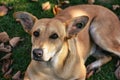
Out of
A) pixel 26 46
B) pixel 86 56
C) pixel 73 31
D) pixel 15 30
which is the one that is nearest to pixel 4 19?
pixel 15 30

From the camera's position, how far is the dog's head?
3906 mm

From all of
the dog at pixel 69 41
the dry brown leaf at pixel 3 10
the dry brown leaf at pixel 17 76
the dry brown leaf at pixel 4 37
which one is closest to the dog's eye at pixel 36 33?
the dog at pixel 69 41

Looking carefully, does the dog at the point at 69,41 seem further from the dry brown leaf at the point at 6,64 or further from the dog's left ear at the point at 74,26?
the dry brown leaf at the point at 6,64

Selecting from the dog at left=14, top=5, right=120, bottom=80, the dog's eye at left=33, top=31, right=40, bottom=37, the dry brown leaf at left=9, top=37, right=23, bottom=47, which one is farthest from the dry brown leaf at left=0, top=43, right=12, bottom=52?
the dog's eye at left=33, top=31, right=40, bottom=37

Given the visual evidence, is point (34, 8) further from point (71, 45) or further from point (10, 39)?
point (71, 45)

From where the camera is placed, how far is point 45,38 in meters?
3.96

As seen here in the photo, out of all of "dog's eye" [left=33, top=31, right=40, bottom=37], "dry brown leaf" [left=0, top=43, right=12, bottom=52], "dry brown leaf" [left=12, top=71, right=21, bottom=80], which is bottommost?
"dry brown leaf" [left=12, top=71, right=21, bottom=80]

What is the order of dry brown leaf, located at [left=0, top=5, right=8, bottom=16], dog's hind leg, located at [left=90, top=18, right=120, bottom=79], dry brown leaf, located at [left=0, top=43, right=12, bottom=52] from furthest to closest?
dry brown leaf, located at [left=0, top=5, right=8, bottom=16] → dry brown leaf, located at [left=0, top=43, right=12, bottom=52] → dog's hind leg, located at [left=90, top=18, right=120, bottom=79]

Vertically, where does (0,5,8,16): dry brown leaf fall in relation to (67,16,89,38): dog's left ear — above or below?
below

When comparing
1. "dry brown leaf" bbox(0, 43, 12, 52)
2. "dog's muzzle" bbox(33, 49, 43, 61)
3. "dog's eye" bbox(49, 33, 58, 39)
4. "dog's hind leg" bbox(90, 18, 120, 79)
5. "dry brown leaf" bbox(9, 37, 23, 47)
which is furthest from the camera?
"dry brown leaf" bbox(9, 37, 23, 47)

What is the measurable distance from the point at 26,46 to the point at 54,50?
135cm

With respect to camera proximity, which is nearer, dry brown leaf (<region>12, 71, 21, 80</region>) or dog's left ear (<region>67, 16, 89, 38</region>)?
Result: dog's left ear (<region>67, 16, 89, 38</region>)

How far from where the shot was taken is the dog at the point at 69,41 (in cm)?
399

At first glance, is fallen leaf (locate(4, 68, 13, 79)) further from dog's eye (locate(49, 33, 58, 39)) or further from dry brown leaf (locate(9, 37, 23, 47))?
dog's eye (locate(49, 33, 58, 39))
